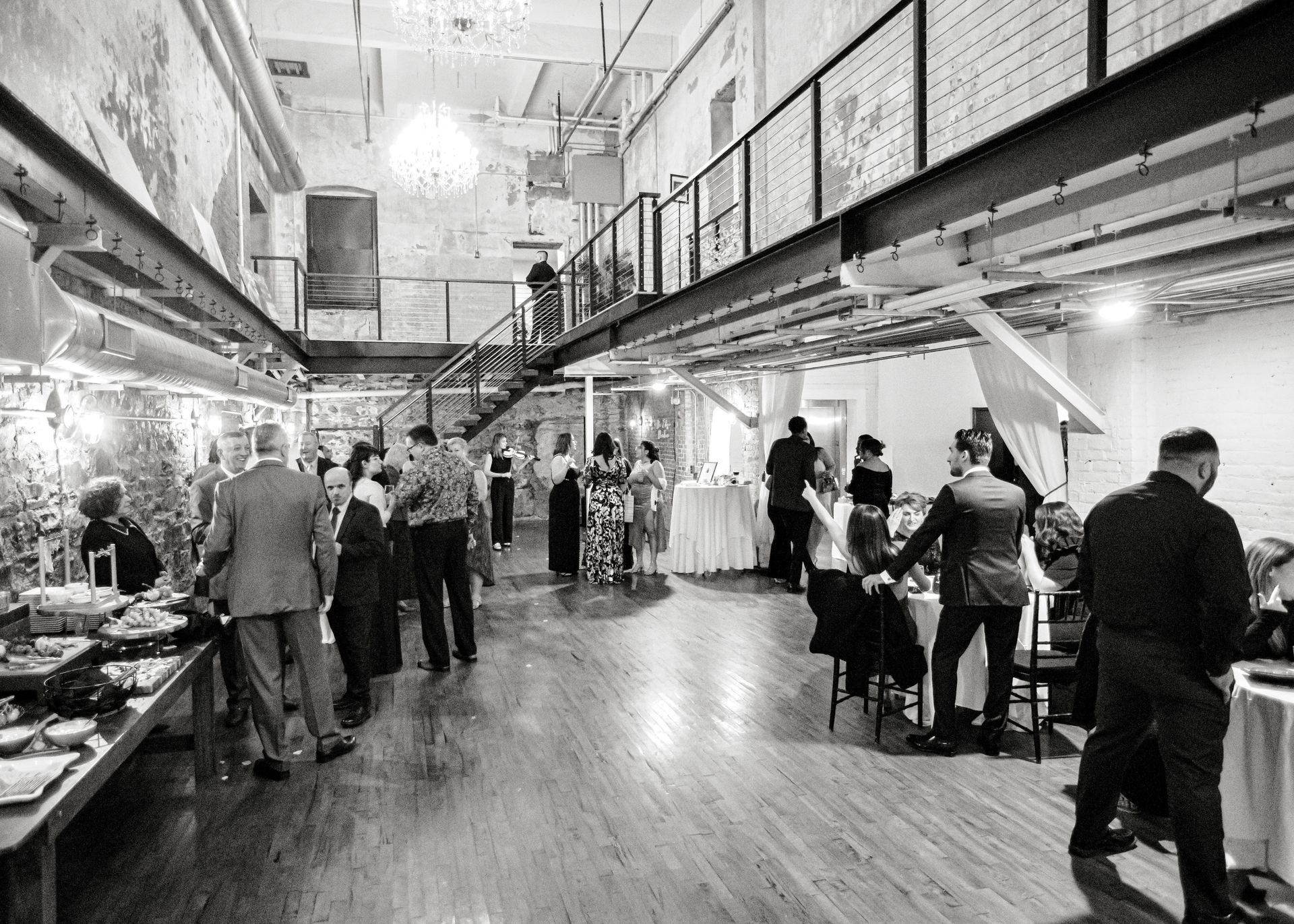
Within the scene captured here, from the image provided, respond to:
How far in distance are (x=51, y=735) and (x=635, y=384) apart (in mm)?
11968

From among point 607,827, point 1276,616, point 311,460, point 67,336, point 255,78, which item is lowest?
point 607,827

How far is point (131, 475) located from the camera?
231 inches

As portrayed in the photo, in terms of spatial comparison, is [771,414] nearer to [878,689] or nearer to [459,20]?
[459,20]

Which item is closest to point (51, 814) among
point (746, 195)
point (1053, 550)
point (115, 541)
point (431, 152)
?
point (115, 541)

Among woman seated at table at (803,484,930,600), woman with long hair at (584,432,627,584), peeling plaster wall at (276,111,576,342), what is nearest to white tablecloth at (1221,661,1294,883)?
woman seated at table at (803,484,930,600)

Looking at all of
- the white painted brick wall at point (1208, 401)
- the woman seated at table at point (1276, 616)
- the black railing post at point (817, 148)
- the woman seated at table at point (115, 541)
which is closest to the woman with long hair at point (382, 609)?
the woman seated at table at point (115, 541)

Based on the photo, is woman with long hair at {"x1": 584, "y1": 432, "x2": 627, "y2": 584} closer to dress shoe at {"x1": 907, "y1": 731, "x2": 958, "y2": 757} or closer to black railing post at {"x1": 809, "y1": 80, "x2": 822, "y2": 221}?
black railing post at {"x1": 809, "y1": 80, "x2": 822, "y2": 221}

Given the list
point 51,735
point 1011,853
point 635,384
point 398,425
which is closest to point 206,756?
point 51,735

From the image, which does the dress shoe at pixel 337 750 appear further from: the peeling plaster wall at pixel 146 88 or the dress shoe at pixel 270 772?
the peeling plaster wall at pixel 146 88

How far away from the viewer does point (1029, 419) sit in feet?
19.3

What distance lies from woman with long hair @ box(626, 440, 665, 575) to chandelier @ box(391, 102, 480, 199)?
4836 millimetres

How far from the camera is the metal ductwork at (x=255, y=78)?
26.6 feet

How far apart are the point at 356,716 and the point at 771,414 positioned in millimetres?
5834

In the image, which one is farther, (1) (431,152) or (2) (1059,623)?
(1) (431,152)
